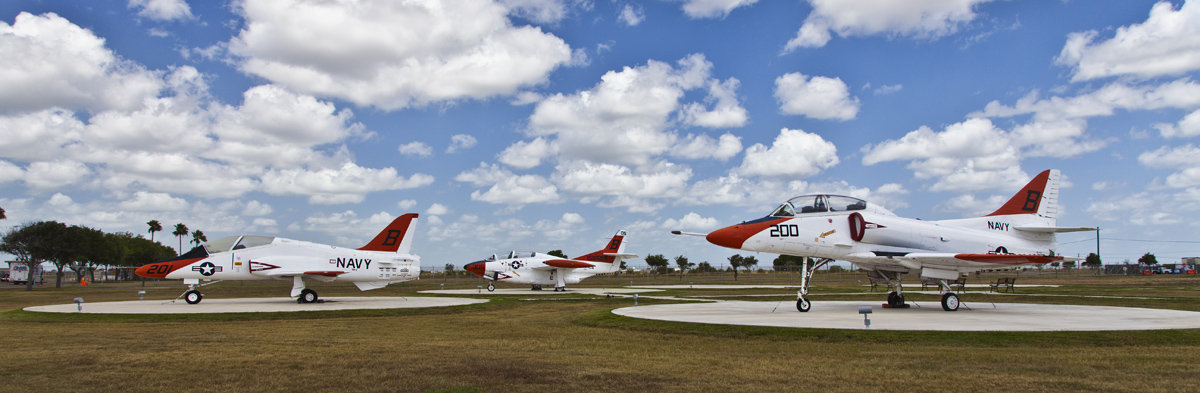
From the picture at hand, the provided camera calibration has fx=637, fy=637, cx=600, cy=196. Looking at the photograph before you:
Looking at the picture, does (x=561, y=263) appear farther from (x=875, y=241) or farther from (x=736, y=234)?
(x=875, y=241)

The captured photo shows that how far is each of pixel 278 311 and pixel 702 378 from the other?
1597cm

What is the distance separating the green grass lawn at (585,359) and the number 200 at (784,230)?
4.21 meters

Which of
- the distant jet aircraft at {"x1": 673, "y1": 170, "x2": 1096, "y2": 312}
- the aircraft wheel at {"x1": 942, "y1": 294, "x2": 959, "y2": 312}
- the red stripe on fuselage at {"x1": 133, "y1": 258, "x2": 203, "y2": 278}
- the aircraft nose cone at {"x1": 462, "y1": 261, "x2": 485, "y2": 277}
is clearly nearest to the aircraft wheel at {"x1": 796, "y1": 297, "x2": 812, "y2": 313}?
the distant jet aircraft at {"x1": 673, "y1": 170, "x2": 1096, "y2": 312}

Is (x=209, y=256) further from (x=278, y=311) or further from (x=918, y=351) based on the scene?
(x=918, y=351)

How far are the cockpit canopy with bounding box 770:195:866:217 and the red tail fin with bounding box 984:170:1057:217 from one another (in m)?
5.74

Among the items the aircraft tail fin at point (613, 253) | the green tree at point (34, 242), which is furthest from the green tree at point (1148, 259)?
the green tree at point (34, 242)

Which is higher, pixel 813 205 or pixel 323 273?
pixel 813 205

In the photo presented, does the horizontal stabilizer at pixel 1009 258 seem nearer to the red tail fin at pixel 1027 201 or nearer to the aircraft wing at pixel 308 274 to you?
the red tail fin at pixel 1027 201

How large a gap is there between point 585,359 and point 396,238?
60.0ft

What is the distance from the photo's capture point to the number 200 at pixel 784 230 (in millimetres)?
16234

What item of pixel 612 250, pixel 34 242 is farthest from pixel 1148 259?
pixel 34 242

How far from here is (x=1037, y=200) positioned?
19250 millimetres

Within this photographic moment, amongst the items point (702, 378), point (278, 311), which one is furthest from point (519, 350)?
point (278, 311)

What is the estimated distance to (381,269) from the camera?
2455cm
